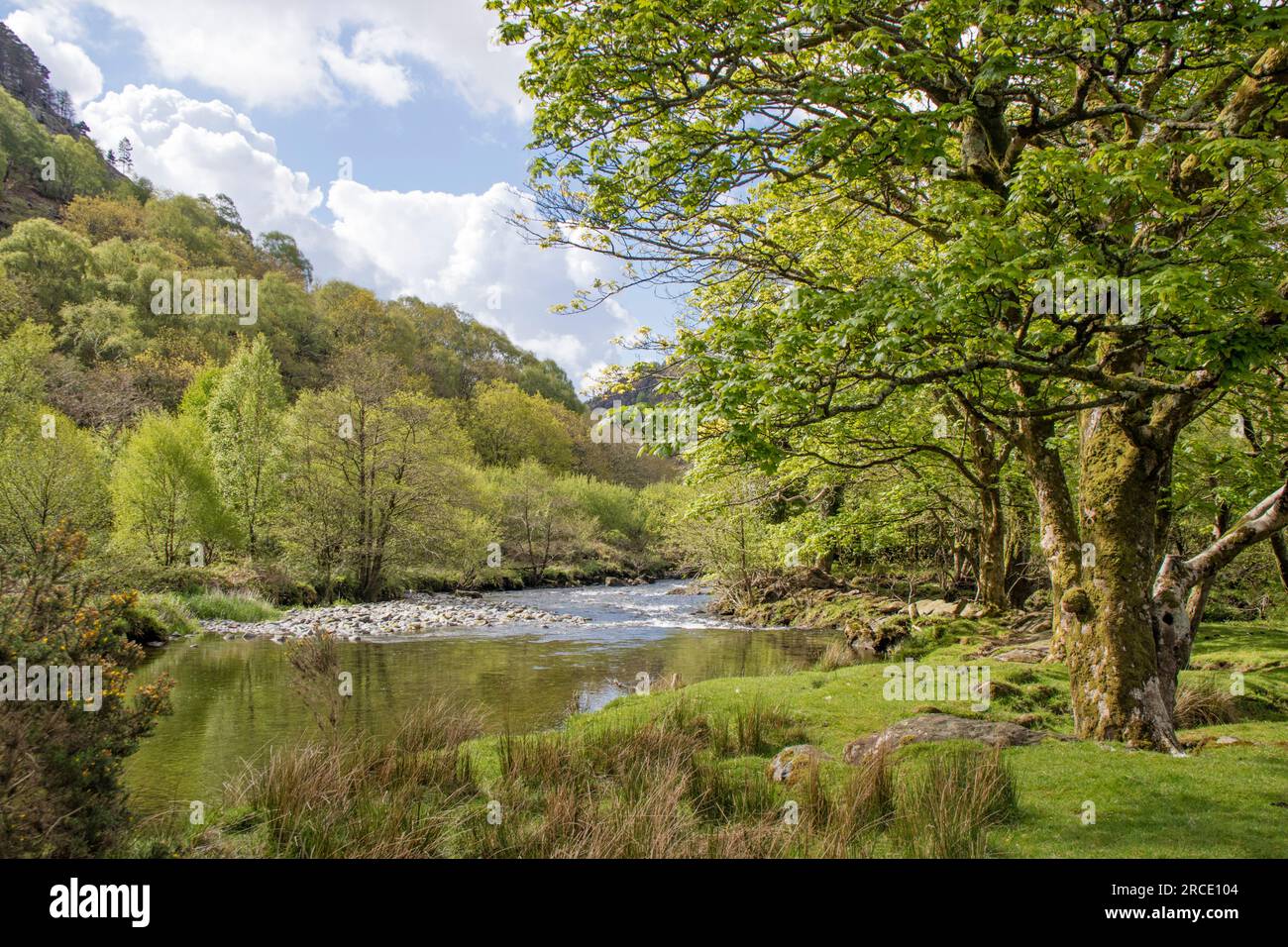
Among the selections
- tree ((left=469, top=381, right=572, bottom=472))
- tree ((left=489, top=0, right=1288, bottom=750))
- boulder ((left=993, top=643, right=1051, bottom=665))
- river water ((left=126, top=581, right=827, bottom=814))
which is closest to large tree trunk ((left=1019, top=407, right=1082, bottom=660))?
tree ((left=489, top=0, right=1288, bottom=750))

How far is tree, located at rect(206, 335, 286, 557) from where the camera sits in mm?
33062

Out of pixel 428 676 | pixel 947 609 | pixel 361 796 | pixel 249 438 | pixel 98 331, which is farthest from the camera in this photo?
pixel 98 331

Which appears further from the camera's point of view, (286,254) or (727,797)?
(286,254)

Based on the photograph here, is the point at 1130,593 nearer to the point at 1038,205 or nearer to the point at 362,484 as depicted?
the point at 1038,205

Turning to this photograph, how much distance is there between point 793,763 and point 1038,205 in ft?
20.0

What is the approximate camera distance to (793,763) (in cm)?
763

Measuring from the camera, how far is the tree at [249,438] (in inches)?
1302

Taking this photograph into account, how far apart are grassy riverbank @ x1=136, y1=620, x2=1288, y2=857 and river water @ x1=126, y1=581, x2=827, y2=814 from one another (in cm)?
135

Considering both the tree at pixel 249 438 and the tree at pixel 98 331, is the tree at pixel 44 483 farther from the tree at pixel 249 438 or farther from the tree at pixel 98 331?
the tree at pixel 98 331

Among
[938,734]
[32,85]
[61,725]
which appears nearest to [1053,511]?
[938,734]

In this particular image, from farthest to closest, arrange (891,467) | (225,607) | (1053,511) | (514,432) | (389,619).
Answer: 1. (514,432)
2. (389,619)
3. (225,607)
4. (891,467)
5. (1053,511)
